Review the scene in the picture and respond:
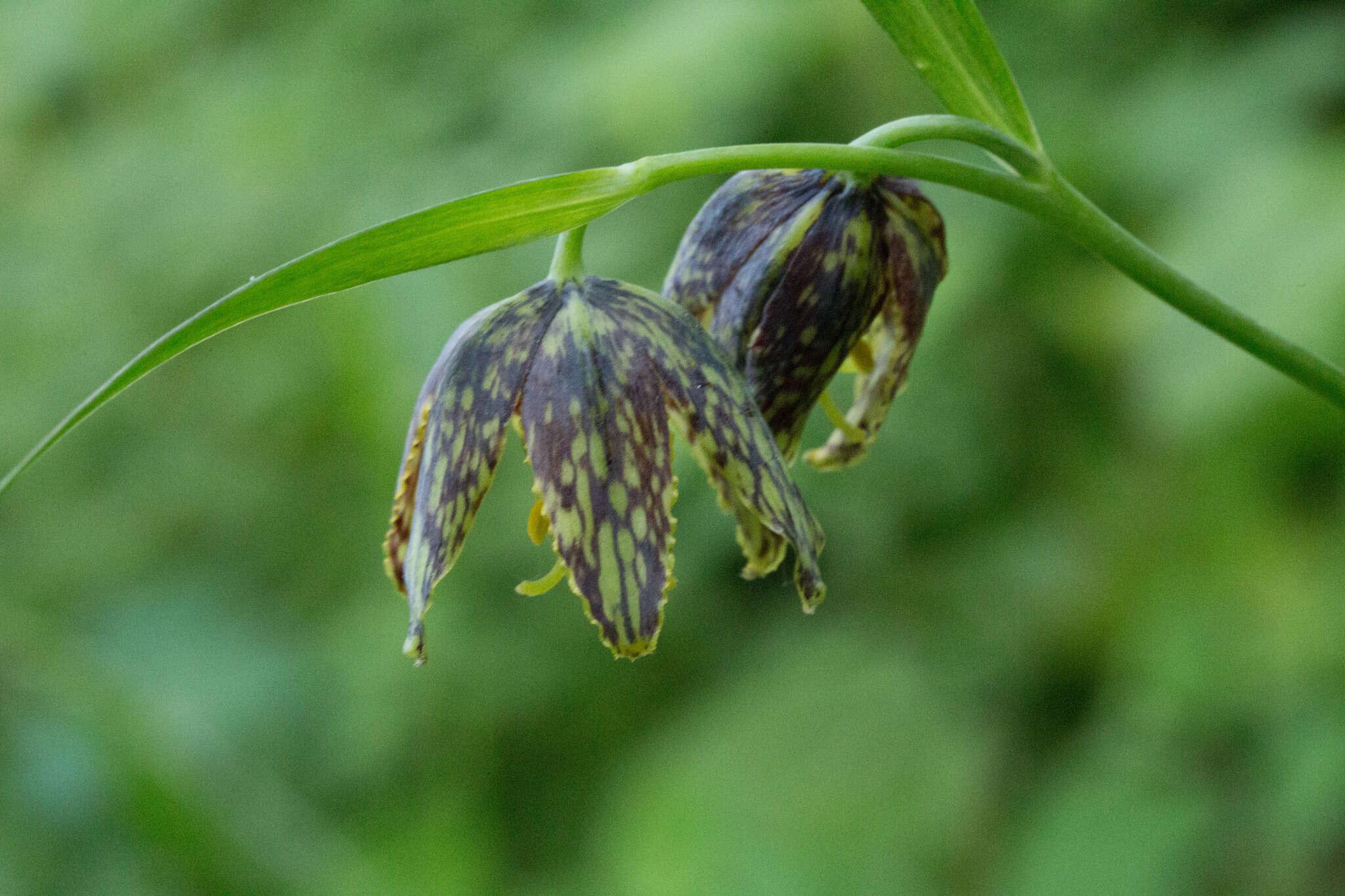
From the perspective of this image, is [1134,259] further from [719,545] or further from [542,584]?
[719,545]

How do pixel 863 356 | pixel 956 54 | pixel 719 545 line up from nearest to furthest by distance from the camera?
pixel 956 54 → pixel 863 356 → pixel 719 545

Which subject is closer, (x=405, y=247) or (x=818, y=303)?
(x=405, y=247)

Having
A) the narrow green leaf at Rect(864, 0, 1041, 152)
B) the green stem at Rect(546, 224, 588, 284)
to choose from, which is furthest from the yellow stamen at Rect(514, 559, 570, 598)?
the narrow green leaf at Rect(864, 0, 1041, 152)

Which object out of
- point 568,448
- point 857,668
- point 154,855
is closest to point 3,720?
point 154,855

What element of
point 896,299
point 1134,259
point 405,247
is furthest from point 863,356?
point 405,247

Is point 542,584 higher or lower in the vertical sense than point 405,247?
lower

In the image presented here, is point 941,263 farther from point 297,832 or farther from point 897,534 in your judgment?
point 297,832
